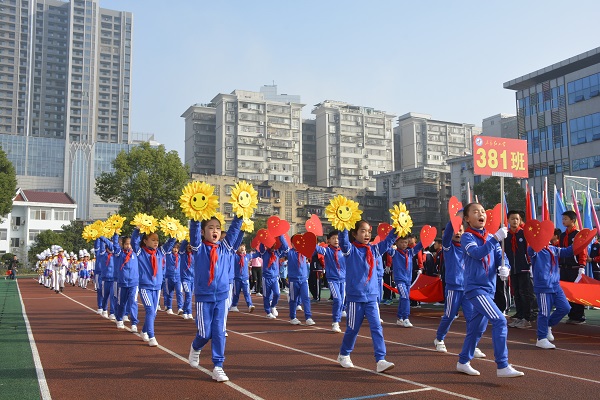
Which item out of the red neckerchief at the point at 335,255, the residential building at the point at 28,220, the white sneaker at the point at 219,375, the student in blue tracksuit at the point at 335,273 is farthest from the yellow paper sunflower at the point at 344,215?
the residential building at the point at 28,220

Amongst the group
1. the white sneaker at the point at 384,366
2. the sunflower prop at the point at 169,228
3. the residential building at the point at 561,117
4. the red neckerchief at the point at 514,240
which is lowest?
the white sneaker at the point at 384,366

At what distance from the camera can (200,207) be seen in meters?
6.96

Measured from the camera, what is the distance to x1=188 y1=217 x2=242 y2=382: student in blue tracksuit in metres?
6.94

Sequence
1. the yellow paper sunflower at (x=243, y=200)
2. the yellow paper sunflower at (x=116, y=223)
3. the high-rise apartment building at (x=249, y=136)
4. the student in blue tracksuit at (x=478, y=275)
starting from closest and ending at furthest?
1. the student in blue tracksuit at (x=478, y=275)
2. the yellow paper sunflower at (x=243, y=200)
3. the yellow paper sunflower at (x=116, y=223)
4. the high-rise apartment building at (x=249, y=136)

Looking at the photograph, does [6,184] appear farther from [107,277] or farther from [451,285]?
Result: [451,285]

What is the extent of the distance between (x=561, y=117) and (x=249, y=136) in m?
51.8

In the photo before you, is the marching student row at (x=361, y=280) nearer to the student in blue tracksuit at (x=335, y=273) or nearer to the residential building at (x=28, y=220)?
the student in blue tracksuit at (x=335, y=273)

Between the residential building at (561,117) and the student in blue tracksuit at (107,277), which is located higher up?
the residential building at (561,117)

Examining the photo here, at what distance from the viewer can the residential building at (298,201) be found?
73.1 m

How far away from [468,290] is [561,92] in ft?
160

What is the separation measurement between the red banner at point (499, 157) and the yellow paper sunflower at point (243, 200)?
17.4 ft

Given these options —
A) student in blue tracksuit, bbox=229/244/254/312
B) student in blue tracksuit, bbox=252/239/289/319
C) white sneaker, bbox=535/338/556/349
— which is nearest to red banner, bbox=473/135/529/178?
white sneaker, bbox=535/338/556/349

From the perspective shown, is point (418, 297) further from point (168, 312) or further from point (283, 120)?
point (283, 120)

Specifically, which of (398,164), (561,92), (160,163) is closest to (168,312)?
(160,163)
